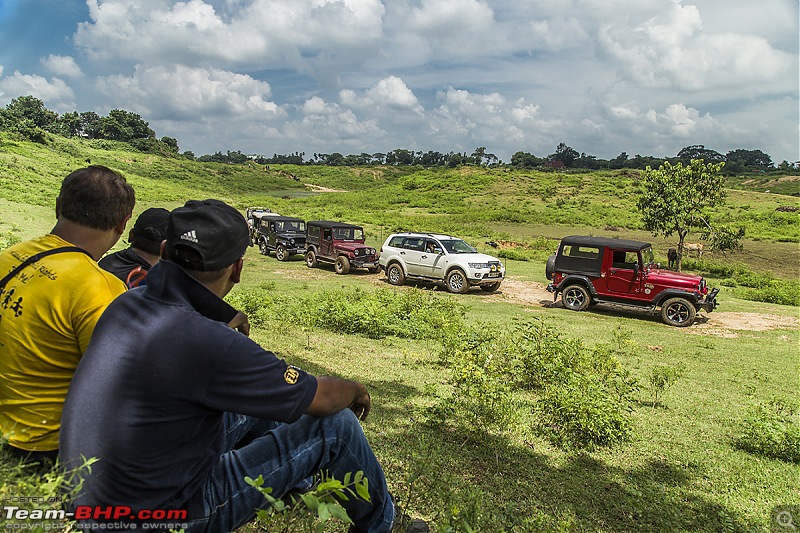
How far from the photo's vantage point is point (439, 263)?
15859 mm

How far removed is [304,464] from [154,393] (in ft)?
2.63

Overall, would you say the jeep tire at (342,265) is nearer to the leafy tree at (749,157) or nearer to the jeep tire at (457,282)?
the jeep tire at (457,282)

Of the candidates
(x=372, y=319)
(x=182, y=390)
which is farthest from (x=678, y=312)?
(x=182, y=390)

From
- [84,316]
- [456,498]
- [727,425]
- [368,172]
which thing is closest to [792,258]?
[727,425]

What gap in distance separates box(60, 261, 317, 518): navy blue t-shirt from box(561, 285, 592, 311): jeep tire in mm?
12686

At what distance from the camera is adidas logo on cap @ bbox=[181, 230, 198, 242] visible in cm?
191

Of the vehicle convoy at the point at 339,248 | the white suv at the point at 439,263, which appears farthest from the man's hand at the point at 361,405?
the vehicle convoy at the point at 339,248

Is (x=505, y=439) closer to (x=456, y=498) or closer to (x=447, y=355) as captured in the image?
(x=456, y=498)

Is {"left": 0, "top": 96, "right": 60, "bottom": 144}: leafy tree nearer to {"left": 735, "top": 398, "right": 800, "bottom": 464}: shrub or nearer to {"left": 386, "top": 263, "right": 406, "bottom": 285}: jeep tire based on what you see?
{"left": 386, "top": 263, "right": 406, "bottom": 285}: jeep tire

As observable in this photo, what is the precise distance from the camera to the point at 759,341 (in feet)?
35.9

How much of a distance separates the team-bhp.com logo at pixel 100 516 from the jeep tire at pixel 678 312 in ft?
41.7

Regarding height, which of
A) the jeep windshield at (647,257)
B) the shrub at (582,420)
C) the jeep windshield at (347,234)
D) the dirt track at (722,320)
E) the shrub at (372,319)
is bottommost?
the dirt track at (722,320)

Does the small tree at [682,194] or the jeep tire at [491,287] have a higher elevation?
the small tree at [682,194]

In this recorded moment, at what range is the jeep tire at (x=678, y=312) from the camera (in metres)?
12.1
